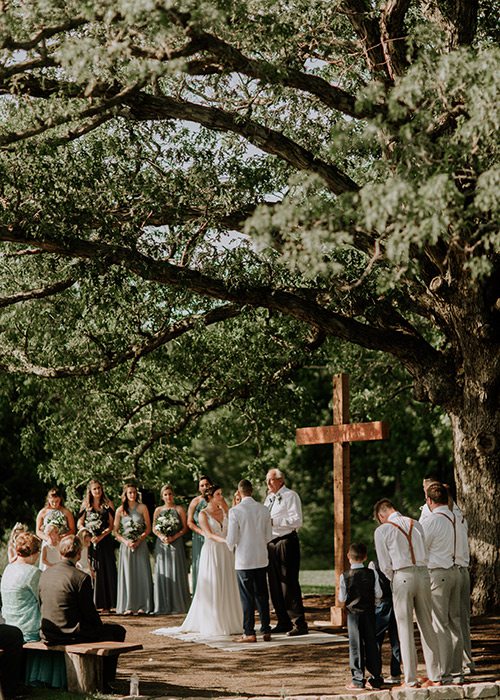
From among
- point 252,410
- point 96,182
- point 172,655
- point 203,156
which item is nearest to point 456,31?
point 203,156

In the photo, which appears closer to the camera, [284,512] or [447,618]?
[447,618]

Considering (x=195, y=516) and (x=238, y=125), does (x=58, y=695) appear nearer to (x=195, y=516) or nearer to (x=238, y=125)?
(x=195, y=516)

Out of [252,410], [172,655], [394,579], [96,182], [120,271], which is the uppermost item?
[96,182]

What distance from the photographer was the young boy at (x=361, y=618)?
34.1 feet

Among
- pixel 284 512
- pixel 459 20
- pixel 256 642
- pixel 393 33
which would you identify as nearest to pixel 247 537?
pixel 284 512

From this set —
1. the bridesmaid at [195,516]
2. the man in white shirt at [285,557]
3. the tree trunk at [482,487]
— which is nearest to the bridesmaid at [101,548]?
the bridesmaid at [195,516]

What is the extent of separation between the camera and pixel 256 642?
525 inches

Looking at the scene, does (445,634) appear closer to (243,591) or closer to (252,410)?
(243,591)

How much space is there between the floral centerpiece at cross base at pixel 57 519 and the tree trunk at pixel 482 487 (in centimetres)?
545

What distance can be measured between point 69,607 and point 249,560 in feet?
10.5

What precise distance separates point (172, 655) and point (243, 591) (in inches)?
44.7

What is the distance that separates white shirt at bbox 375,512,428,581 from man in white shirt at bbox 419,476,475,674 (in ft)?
1.83

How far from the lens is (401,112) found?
917 centimetres

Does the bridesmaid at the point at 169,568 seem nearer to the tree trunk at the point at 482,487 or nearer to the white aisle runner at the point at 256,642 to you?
the white aisle runner at the point at 256,642
